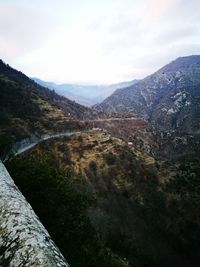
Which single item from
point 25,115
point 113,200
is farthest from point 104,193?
point 25,115

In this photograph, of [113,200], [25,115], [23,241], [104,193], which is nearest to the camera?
[23,241]

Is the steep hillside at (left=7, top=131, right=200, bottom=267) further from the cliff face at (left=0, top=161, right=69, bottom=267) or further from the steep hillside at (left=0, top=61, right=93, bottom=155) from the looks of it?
the steep hillside at (left=0, top=61, right=93, bottom=155)

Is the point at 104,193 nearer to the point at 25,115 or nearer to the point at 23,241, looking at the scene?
the point at 25,115

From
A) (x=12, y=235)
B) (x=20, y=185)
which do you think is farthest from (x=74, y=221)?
(x=12, y=235)

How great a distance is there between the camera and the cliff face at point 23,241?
350 inches

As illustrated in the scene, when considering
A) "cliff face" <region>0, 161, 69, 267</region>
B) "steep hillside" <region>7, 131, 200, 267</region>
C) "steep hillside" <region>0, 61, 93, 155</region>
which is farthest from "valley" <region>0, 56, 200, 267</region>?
"cliff face" <region>0, 161, 69, 267</region>

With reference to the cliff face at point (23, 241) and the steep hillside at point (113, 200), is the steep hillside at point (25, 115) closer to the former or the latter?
the steep hillside at point (113, 200)

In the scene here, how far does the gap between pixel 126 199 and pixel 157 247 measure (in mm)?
15627

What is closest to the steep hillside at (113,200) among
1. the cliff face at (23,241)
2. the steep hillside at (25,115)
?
the cliff face at (23,241)

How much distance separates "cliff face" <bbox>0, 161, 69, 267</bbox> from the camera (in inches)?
350

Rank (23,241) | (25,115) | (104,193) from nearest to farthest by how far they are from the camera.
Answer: (23,241)
(104,193)
(25,115)

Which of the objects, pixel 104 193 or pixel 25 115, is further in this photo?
pixel 25 115

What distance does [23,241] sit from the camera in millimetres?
9664

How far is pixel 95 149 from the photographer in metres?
101
